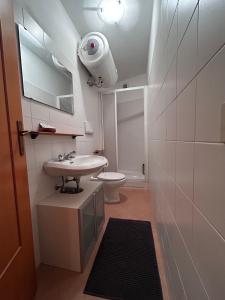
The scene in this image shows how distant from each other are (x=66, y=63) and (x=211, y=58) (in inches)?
63.3

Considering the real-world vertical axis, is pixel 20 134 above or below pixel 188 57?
below

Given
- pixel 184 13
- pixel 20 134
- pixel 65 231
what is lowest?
pixel 65 231

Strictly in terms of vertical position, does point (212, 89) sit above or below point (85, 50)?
below

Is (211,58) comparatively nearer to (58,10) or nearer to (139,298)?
(139,298)

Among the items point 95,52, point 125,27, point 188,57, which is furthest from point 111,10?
point 188,57

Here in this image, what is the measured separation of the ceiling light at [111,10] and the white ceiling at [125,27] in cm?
Answer: 6

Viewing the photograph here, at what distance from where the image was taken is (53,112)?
135 cm

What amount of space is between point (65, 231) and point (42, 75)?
126cm

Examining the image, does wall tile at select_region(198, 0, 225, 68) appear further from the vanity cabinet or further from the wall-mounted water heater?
the wall-mounted water heater

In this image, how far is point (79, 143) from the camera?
190 cm

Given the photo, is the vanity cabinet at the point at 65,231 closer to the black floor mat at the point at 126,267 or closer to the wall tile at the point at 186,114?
the black floor mat at the point at 126,267

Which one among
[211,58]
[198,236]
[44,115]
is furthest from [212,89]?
[44,115]

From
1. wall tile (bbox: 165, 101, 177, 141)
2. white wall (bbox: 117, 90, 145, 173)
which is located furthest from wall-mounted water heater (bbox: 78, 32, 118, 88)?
wall tile (bbox: 165, 101, 177, 141)

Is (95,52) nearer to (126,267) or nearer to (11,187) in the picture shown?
(11,187)
